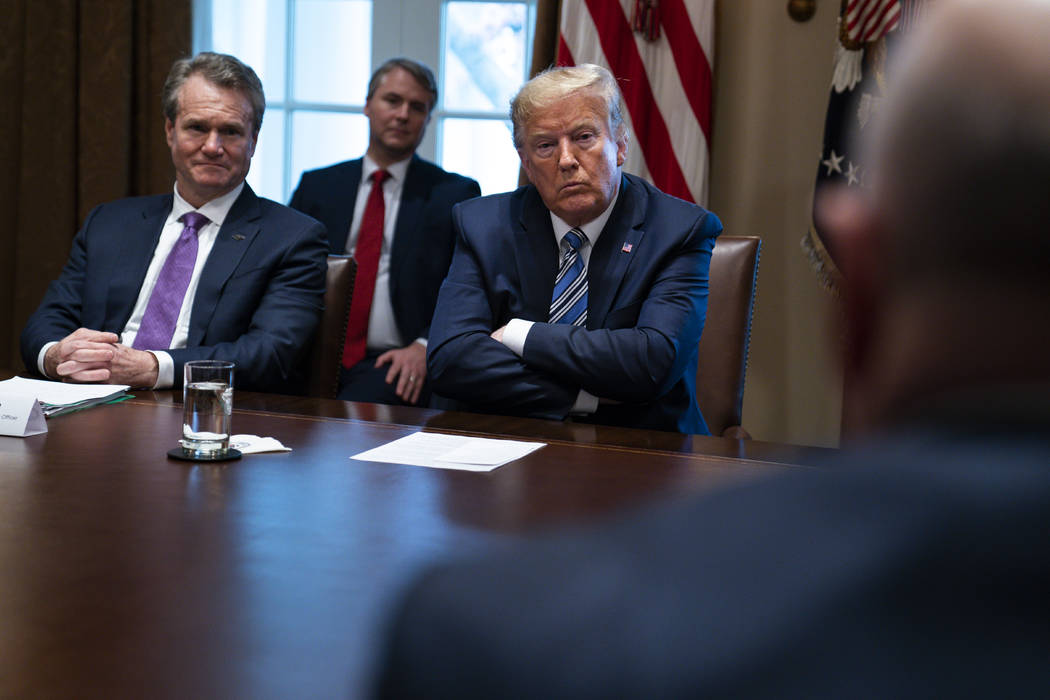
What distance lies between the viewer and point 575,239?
2.63 m

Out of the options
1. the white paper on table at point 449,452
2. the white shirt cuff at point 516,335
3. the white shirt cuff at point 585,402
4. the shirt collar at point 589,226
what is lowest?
the white shirt cuff at point 585,402

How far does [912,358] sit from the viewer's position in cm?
34

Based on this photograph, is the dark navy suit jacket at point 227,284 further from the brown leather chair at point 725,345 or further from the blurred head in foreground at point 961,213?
the blurred head in foreground at point 961,213

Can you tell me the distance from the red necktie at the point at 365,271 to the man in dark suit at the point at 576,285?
0.80 meters

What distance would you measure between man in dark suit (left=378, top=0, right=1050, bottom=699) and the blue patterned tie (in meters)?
2.16

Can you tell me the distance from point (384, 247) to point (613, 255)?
3.88 ft

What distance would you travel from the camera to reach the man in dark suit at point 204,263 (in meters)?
2.66

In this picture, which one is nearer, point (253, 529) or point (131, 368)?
point (253, 529)

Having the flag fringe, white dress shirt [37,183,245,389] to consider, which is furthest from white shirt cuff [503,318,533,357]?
the flag fringe

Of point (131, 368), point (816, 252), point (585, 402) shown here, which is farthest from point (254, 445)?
point (816, 252)

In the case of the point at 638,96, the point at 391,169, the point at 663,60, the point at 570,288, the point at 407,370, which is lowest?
the point at 407,370

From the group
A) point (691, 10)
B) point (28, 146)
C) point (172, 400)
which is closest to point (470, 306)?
point (172, 400)

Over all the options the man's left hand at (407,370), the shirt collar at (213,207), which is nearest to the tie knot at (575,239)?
the man's left hand at (407,370)

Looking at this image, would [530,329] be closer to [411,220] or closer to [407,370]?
[407,370]
